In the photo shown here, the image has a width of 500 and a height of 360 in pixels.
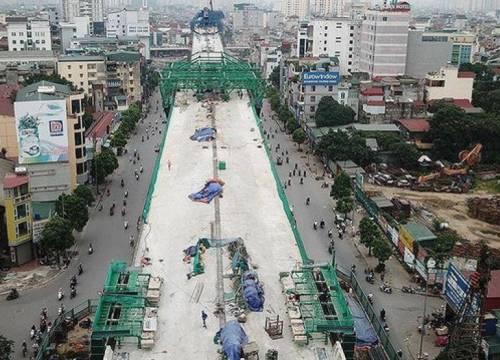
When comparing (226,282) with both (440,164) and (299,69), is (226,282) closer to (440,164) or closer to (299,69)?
(440,164)

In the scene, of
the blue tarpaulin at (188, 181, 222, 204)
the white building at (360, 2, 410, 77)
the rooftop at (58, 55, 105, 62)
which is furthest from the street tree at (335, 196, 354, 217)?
the rooftop at (58, 55, 105, 62)

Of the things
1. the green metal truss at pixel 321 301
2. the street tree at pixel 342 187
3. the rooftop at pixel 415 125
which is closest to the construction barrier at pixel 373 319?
the green metal truss at pixel 321 301

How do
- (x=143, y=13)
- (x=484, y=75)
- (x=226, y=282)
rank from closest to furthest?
(x=226, y=282) < (x=484, y=75) < (x=143, y=13)

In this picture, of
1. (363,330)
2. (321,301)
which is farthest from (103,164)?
(321,301)

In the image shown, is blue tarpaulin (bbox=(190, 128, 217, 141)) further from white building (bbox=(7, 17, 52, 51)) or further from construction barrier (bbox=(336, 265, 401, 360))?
white building (bbox=(7, 17, 52, 51))

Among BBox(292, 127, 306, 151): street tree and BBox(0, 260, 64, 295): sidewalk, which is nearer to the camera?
BBox(0, 260, 64, 295): sidewalk

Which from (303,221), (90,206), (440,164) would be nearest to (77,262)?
(90,206)
